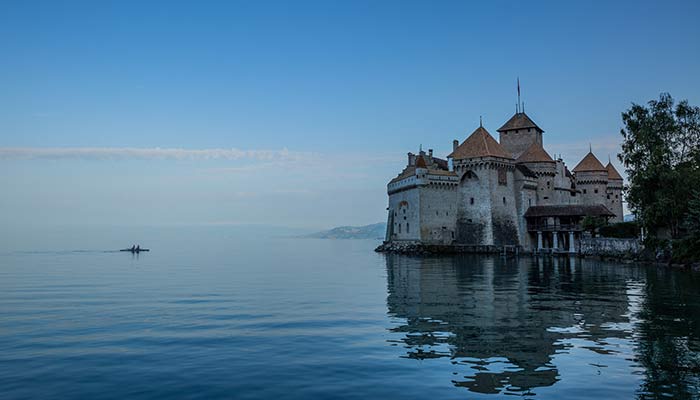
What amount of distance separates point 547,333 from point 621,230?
2057 inches

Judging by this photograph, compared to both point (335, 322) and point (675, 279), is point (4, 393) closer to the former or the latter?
point (335, 322)

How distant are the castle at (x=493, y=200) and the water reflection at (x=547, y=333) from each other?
133 ft

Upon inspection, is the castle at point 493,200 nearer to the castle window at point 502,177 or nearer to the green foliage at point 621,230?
the castle window at point 502,177

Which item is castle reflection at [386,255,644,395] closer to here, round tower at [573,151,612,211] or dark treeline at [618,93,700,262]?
dark treeline at [618,93,700,262]

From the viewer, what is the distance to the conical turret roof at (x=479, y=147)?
6975 centimetres

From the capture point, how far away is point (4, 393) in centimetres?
1031

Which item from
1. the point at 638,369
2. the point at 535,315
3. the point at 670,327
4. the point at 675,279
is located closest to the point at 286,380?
the point at 638,369

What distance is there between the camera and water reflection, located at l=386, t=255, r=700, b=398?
1108 centimetres

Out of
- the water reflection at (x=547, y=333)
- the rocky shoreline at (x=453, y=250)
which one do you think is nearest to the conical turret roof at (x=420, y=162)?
the rocky shoreline at (x=453, y=250)

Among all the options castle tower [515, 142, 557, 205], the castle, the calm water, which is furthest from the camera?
castle tower [515, 142, 557, 205]

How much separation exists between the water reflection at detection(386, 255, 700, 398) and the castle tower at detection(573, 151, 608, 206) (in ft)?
168

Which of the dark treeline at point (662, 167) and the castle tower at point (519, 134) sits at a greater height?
the castle tower at point (519, 134)

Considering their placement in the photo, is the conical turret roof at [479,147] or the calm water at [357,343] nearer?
the calm water at [357,343]

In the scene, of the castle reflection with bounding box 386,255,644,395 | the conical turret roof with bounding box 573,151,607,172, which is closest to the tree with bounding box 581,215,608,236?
the conical turret roof with bounding box 573,151,607,172
